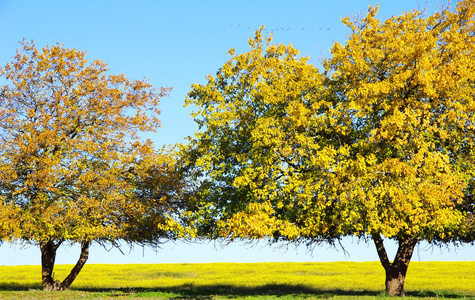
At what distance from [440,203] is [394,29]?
9185mm

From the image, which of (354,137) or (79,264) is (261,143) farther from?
(79,264)

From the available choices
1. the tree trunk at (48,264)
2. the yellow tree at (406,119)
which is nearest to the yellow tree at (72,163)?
the tree trunk at (48,264)

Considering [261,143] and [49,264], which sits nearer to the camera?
[261,143]

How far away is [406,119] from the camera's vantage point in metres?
22.2

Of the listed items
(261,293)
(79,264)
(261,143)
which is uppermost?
(261,143)

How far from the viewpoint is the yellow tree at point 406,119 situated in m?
20.9

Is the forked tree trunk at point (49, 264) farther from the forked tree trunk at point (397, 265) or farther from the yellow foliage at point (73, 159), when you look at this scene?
the forked tree trunk at point (397, 265)

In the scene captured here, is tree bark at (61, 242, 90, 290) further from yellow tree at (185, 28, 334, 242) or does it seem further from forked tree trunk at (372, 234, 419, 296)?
forked tree trunk at (372, 234, 419, 296)

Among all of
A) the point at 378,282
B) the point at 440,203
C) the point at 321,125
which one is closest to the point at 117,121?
the point at 321,125

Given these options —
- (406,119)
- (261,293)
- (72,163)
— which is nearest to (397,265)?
(261,293)

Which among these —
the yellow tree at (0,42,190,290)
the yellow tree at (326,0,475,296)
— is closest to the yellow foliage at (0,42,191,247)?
the yellow tree at (0,42,190,290)

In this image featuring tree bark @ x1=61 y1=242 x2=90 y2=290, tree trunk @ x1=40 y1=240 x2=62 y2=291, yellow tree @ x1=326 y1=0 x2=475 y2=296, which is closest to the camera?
yellow tree @ x1=326 y1=0 x2=475 y2=296

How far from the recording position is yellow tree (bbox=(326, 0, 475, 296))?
20906 mm

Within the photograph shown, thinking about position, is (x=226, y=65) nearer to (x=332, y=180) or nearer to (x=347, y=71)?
(x=347, y=71)
